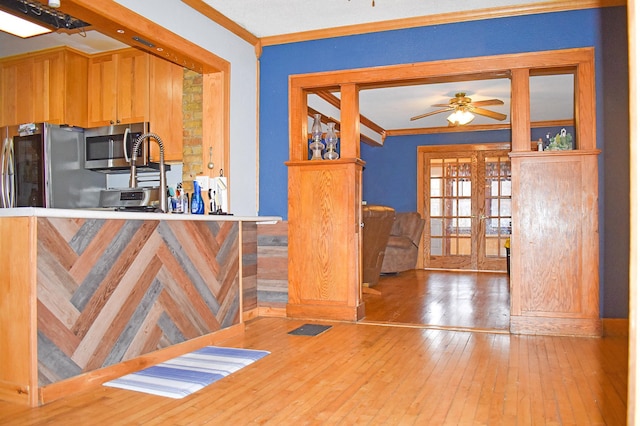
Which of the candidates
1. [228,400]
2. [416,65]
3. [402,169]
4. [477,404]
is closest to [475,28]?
[416,65]

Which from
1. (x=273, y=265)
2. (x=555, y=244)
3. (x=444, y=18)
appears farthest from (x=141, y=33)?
(x=555, y=244)

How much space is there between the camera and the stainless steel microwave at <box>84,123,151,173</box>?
5.01 metres

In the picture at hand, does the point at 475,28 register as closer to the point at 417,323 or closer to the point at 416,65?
the point at 416,65

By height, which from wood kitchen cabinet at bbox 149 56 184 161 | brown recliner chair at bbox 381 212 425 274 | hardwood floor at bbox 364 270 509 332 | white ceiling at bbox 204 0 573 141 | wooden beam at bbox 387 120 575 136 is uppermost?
white ceiling at bbox 204 0 573 141

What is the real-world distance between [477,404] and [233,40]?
3526 mm

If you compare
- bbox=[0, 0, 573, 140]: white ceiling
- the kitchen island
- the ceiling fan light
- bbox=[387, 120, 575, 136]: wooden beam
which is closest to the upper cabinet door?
bbox=[0, 0, 573, 140]: white ceiling

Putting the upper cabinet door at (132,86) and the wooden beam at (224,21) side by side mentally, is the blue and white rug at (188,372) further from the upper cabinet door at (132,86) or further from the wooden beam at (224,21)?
the upper cabinet door at (132,86)

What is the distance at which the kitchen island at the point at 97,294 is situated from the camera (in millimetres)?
2438

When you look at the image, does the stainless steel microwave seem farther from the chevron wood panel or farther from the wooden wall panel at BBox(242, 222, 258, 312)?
the chevron wood panel

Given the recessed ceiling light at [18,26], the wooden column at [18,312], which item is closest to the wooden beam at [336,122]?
the recessed ceiling light at [18,26]

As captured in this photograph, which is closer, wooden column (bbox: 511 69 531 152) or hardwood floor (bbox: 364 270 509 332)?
wooden column (bbox: 511 69 531 152)

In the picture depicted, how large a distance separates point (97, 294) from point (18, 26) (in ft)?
6.81

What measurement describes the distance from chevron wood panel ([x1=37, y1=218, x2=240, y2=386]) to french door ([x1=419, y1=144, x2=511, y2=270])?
5.99 m

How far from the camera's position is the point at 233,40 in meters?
4.56
